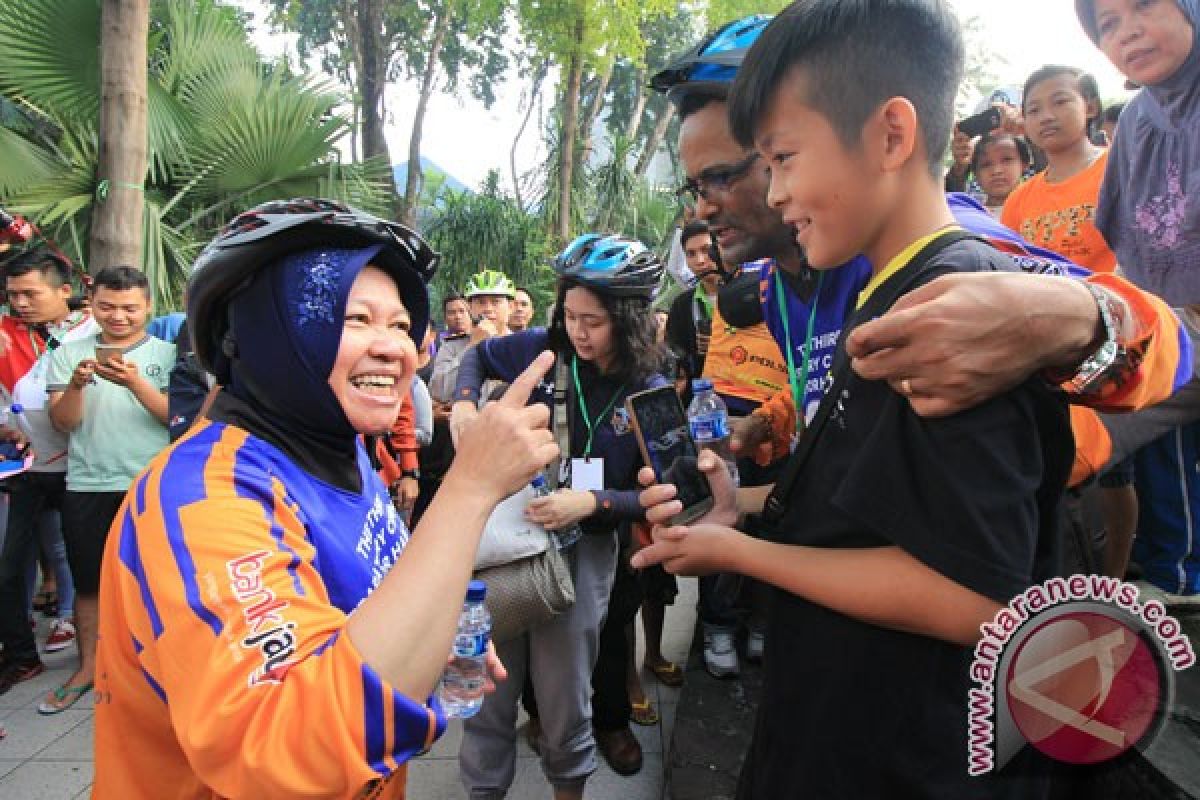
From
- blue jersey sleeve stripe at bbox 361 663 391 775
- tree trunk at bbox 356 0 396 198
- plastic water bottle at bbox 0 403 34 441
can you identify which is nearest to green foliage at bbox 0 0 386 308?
plastic water bottle at bbox 0 403 34 441

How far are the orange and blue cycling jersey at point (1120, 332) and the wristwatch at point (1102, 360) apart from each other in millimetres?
10

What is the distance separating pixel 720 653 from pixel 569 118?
31.4ft

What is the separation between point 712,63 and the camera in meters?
1.95

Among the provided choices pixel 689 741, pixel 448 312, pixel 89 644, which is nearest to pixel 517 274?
pixel 448 312

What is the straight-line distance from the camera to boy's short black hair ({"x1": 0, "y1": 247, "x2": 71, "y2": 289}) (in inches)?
169

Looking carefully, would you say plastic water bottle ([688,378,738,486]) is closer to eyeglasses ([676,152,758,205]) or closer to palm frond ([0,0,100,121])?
eyeglasses ([676,152,758,205])

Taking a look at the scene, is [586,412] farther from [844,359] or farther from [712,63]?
[844,359]

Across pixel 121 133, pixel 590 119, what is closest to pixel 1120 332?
pixel 121 133

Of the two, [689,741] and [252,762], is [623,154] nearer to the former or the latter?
[689,741]

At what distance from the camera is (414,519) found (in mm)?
4961

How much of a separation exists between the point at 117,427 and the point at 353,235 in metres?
3.44

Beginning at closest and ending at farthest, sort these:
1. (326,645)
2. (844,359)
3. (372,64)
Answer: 1. (326,645)
2. (844,359)
3. (372,64)

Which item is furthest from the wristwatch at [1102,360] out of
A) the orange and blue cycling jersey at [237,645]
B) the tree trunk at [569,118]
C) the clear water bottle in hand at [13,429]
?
the tree trunk at [569,118]

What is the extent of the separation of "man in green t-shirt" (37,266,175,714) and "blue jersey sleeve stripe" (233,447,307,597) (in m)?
3.24
